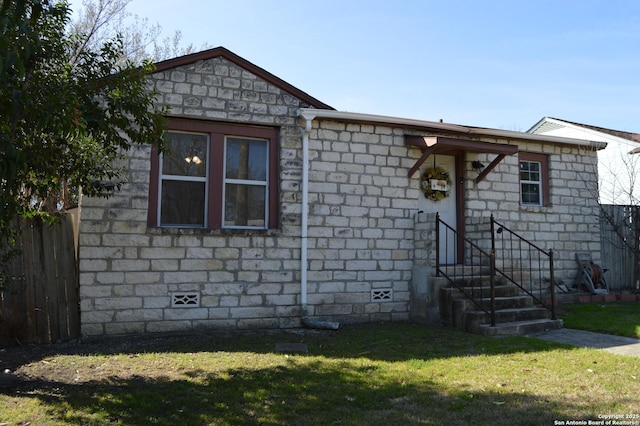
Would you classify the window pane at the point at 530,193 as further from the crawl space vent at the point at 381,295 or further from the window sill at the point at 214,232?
the window sill at the point at 214,232

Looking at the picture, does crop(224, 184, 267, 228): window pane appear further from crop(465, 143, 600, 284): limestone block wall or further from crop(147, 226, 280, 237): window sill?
crop(465, 143, 600, 284): limestone block wall

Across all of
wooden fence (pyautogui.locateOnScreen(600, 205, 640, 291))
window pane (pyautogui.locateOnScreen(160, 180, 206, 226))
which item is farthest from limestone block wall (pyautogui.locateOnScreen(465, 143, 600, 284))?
window pane (pyautogui.locateOnScreen(160, 180, 206, 226))

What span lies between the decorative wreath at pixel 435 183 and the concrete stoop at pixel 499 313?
6.29 ft

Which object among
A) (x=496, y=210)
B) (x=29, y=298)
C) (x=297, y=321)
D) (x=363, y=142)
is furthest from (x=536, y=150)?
(x=29, y=298)

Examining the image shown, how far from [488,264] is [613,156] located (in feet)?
39.1

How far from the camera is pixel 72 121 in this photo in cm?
407

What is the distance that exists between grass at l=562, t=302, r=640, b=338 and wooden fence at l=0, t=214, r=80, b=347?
744cm

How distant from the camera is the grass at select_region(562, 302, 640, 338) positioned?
712 cm

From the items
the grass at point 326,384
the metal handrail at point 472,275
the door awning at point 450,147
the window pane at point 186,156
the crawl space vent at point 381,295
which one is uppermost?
the door awning at point 450,147

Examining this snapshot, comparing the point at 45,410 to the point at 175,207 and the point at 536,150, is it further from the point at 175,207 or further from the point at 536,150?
the point at 536,150

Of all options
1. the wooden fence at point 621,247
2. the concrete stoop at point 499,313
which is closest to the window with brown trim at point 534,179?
→ the wooden fence at point 621,247

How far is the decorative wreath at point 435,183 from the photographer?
9133 millimetres

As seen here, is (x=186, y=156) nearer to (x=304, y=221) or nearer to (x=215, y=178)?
(x=215, y=178)

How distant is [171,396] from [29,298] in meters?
3.67
